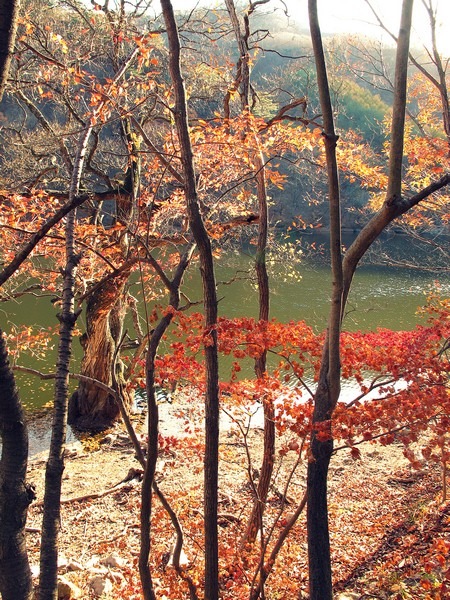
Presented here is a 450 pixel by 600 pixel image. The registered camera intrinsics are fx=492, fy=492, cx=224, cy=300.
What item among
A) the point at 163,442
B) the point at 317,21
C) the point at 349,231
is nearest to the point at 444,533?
the point at 163,442

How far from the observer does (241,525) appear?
6.92 m

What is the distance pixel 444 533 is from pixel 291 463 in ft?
12.8

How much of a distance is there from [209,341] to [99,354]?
6.82 m

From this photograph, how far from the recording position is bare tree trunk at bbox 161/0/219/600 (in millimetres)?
3822

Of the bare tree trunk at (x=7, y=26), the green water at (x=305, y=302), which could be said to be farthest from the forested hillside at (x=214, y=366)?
the green water at (x=305, y=302)

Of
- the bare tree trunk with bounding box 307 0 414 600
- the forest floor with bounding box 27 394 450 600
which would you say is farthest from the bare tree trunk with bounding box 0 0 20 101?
the forest floor with bounding box 27 394 450 600

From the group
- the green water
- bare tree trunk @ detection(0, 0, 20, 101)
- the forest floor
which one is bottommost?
the forest floor

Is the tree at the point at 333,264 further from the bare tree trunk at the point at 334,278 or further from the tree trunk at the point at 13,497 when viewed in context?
the tree trunk at the point at 13,497

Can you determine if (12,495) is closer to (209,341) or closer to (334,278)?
(209,341)

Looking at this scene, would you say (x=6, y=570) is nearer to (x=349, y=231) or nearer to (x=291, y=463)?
(x=291, y=463)

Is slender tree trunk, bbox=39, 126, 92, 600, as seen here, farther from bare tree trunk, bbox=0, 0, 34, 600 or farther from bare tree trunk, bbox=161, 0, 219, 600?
bare tree trunk, bbox=161, 0, 219, 600

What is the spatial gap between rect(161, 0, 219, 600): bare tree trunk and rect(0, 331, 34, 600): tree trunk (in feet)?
4.83

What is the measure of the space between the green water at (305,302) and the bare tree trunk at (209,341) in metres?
9.33

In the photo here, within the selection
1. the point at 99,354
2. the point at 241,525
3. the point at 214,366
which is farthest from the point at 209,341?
the point at 99,354
